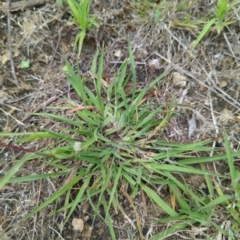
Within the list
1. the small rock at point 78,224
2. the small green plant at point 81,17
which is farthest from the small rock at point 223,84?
the small rock at point 78,224

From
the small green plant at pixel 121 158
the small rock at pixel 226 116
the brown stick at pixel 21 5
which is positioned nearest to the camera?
the small green plant at pixel 121 158

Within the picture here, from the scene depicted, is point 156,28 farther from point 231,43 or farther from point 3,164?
point 3,164

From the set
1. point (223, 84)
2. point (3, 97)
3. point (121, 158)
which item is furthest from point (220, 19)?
point (3, 97)

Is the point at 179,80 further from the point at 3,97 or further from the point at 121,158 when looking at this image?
the point at 3,97

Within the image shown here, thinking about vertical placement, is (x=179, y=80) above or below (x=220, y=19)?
below

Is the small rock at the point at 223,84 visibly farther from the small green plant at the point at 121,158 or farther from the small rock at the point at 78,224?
the small rock at the point at 78,224

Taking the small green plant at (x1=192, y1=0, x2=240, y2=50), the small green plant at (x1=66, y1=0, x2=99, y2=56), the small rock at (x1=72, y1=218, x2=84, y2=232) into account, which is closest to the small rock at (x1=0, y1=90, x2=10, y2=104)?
the small green plant at (x1=66, y1=0, x2=99, y2=56)
